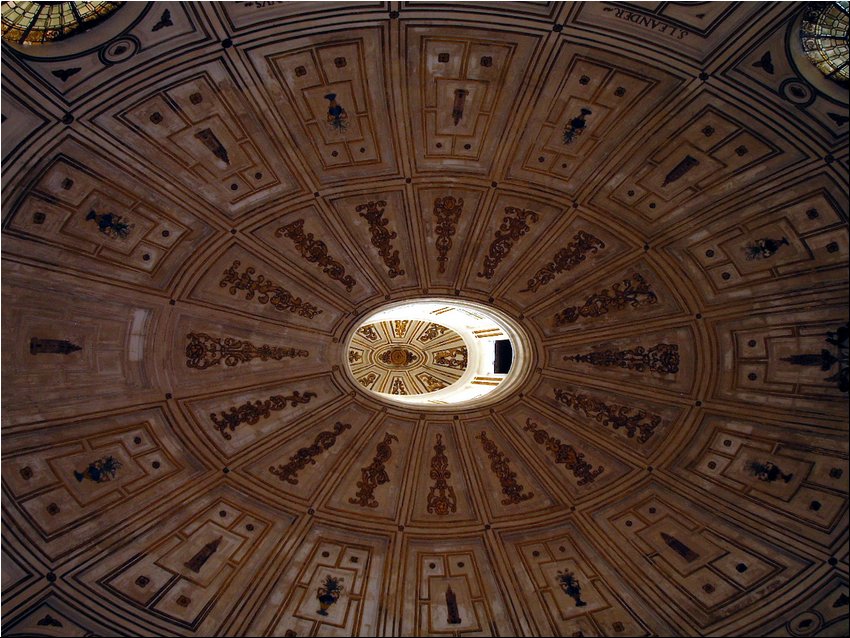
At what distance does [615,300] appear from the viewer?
65.2ft

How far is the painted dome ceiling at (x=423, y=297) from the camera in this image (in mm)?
15008

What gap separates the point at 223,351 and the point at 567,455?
33.1 ft

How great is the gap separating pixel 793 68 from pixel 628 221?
5.27m

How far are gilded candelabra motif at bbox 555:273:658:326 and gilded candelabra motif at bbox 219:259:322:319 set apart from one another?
7017 mm

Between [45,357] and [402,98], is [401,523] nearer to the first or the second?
[45,357]

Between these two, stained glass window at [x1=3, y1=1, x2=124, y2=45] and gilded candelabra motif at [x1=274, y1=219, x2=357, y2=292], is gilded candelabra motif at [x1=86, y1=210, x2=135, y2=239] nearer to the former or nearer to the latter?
gilded candelabra motif at [x1=274, y1=219, x2=357, y2=292]

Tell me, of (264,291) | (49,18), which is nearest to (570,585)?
(264,291)

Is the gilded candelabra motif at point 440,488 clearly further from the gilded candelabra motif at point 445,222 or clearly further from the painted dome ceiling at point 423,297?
the gilded candelabra motif at point 445,222

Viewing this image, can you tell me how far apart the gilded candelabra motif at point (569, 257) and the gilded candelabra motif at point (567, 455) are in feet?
13.8

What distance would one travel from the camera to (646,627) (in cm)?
1952

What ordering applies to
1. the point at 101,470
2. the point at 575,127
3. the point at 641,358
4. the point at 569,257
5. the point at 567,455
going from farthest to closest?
1. the point at 567,455
2. the point at 641,358
3. the point at 569,257
4. the point at 101,470
5. the point at 575,127

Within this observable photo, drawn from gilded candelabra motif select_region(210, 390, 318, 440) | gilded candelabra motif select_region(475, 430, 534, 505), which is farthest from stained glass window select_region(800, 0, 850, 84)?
gilded candelabra motif select_region(210, 390, 318, 440)

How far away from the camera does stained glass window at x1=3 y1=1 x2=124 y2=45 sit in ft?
44.4

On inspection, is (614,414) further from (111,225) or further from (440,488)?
(111,225)
